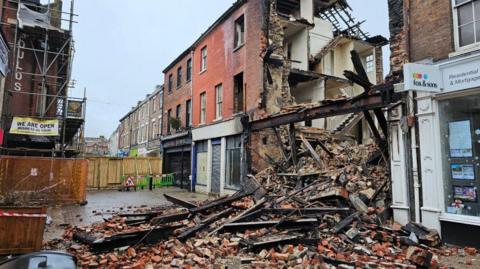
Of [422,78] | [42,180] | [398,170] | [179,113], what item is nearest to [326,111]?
[398,170]

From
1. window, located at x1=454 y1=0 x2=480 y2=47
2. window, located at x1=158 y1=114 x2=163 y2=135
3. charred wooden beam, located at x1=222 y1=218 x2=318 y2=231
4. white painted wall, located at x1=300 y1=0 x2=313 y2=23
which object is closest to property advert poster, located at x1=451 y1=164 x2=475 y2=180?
window, located at x1=454 y1=0 x2=480 y2=47

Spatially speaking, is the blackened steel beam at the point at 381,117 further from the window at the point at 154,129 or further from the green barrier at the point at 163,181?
the window at the point at 154,129

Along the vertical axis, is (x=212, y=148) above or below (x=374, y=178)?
above

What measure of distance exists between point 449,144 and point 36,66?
22121mm

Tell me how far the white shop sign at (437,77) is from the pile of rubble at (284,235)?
9.47ft

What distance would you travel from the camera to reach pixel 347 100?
9.51 metres

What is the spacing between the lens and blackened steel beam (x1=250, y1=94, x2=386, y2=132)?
882cm

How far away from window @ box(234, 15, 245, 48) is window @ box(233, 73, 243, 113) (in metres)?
1.75

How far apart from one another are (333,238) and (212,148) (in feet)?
40.1

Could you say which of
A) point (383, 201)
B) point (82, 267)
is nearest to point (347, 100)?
point (383, 201)

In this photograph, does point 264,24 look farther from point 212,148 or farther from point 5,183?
point 5,183

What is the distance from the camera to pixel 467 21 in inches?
285

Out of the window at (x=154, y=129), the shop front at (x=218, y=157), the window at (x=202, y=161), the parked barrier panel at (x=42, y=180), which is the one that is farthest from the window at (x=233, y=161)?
the window at (x=154, y=129)

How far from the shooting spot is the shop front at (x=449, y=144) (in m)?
6.89
